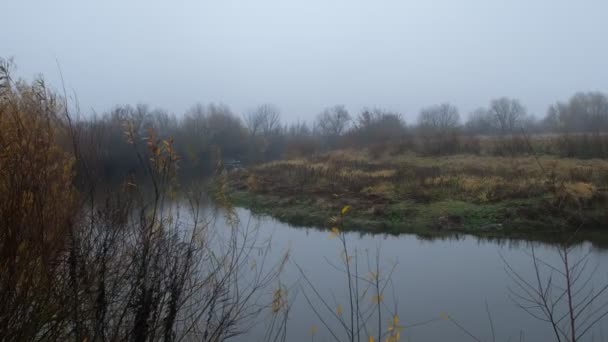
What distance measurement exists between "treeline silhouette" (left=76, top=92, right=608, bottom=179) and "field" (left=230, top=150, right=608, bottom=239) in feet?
5.73

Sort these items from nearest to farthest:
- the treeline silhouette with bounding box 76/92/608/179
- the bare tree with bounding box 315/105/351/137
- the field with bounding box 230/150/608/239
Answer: the field with bounding box 230/150/608/239 < the treeline silhouette with bounding box 76/92/608/179 < the bare tree with bounding box 315/105/351/137

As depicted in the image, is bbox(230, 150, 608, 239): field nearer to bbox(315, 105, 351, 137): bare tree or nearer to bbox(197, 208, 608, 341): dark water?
bbox(197, 208, 608, 341): dark water

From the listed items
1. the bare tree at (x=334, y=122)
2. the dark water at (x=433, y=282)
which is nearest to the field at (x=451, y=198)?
the dark water at (x=433, y=282)

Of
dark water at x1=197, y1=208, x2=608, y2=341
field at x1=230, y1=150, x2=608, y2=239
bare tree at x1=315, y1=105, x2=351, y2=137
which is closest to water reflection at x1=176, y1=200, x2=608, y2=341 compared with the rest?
dark water at x1=197, y1=208, x2=608, y2=341

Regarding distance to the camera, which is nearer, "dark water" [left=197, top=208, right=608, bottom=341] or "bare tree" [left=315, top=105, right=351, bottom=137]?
"dark water" [left=197, top=208, right=608, bottom=341]

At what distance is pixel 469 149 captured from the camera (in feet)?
79.4

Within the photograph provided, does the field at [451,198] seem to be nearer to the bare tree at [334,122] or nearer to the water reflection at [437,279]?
the water reflection at [437,279]

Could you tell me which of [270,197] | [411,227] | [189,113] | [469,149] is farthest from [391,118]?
[411,227]

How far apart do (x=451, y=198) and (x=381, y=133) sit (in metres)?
24.1

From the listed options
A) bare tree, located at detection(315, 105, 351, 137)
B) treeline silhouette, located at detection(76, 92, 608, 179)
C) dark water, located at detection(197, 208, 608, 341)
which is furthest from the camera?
bare tree, located at detection(315, 105, 351, 137)

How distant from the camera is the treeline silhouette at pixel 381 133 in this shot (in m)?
19.4

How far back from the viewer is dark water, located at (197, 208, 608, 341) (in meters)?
5.62

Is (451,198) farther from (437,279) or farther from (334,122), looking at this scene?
(334,122)

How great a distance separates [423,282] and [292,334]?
294 centimetres
